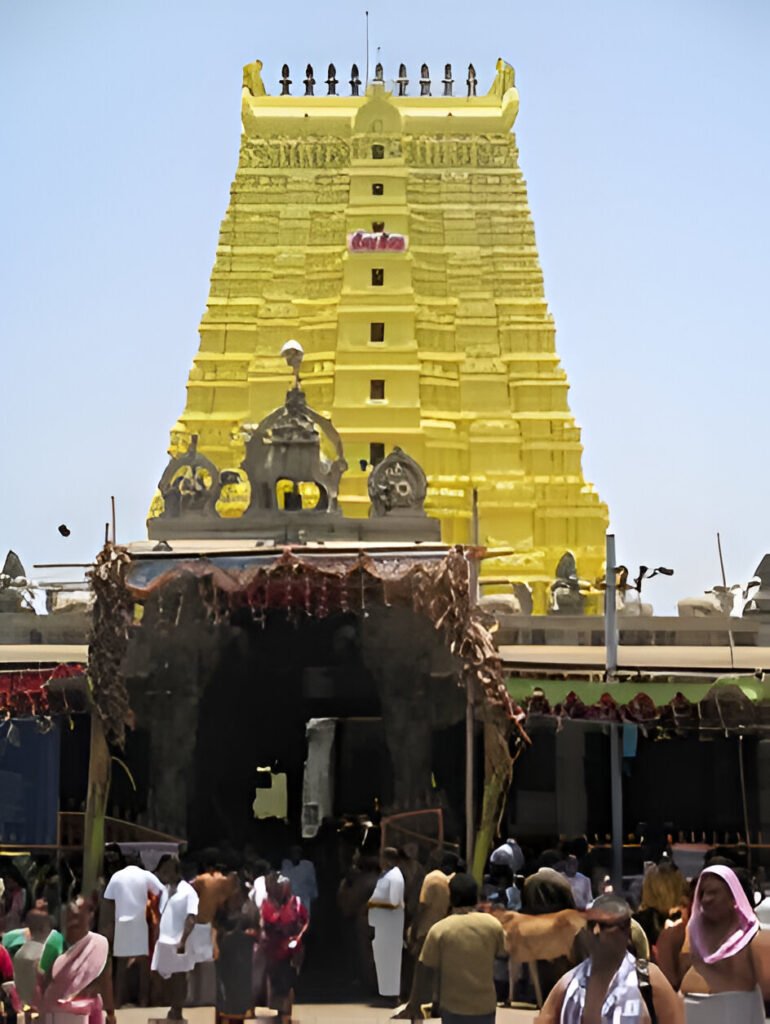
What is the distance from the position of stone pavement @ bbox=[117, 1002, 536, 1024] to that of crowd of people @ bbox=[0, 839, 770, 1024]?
185 millimetres

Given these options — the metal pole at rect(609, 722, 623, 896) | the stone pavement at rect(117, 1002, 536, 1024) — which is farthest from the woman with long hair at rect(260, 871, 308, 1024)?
the metal pole at rect(609, 722, 623, 896)

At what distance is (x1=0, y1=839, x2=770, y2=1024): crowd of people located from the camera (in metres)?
9.12

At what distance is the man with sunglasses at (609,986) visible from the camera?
29.0 ft

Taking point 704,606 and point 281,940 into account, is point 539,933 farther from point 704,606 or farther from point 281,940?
point 704,606

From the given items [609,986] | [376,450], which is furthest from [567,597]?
[609,986]

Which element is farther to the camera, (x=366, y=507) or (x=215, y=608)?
(x=366, y=507)

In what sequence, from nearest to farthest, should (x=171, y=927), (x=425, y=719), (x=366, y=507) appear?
(x=171, y=927), (x=425, y=719), (x=366, y=507)

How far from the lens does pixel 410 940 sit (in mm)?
16594

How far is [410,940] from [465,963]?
5425mm

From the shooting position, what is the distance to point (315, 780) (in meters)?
22.6

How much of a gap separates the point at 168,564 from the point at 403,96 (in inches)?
1405

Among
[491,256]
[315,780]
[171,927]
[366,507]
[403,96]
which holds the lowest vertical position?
[171,927]

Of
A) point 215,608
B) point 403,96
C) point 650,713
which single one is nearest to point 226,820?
point 215,608

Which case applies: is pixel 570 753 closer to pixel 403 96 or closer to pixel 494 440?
pixel 494 440
